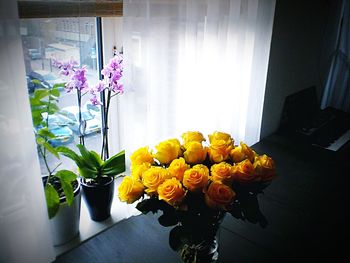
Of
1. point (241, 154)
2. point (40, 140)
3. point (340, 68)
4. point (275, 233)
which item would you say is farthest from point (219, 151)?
point (340, 68)

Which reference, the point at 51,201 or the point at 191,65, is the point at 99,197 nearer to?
the point at 51,201

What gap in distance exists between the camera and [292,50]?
2086mm

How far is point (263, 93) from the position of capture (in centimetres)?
189

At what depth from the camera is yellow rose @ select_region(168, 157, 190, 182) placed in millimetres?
744

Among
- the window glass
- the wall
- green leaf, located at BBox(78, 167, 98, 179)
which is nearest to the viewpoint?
the window glass

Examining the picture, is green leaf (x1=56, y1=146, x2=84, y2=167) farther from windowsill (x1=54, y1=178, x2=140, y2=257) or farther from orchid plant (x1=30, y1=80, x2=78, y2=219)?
windowsill (x1=54, y1=178, x2=140, y2=257)

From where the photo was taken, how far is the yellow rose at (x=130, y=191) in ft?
2.47

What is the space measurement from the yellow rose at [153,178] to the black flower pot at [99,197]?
642 millimetres

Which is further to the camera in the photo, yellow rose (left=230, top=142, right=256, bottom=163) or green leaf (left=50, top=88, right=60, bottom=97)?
green leaf (left=50, top=88, right=60, bottom=97)

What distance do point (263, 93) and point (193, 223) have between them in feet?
4.35

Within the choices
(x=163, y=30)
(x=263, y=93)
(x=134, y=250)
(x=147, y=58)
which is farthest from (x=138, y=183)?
(x=263, y=93)

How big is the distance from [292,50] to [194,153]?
1.60 metres

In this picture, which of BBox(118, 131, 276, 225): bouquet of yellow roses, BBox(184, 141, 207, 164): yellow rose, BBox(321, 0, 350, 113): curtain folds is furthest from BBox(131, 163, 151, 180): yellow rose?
BBox(321, 0, 350, 113): curtain folds

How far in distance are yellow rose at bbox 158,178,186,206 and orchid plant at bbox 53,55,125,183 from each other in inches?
23.0
